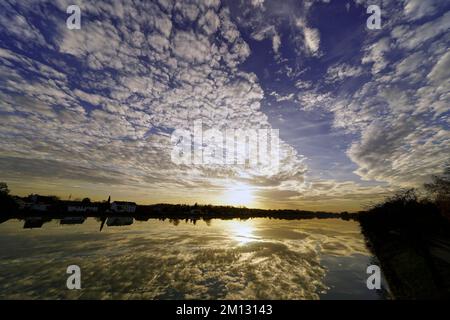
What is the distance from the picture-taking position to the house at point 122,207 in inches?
4269

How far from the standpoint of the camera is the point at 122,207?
361 feet

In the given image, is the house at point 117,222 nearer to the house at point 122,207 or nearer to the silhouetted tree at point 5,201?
the silhouetted tree at point 5,201

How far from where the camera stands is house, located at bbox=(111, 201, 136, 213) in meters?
108

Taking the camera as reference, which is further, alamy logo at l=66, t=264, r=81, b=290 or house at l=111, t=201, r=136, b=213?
house at l=111, t=201, r=136, b=213

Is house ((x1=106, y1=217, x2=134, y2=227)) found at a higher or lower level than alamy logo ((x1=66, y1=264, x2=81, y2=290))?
higher

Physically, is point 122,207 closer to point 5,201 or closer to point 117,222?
point 5,201

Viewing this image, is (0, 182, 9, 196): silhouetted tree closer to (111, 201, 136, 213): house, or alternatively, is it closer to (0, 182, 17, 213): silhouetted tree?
(0, 182, 17, 213): silhouetted tree

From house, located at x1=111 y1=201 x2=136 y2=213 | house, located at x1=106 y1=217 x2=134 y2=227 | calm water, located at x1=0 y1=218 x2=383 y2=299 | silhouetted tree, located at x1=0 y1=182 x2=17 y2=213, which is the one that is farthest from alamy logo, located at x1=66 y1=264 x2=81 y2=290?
house, located at x1=111 y1=201 x2=136 y2=213

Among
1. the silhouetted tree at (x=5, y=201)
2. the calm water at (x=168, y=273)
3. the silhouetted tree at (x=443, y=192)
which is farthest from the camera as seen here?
the silhouetted tree at (x=5, y=201)

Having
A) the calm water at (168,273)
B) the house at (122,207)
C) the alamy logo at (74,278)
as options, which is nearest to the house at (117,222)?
the calm water at (168,273)

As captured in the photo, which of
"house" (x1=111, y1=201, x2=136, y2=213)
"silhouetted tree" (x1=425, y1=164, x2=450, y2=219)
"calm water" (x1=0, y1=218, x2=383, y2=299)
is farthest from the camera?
"house" (x1=111, y1=201, x2=136, y2=213)
